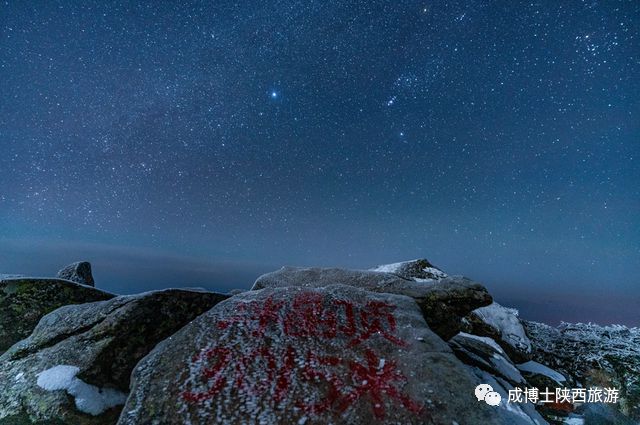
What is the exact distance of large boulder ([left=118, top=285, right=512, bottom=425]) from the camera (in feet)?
24.0

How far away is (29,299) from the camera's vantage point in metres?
13.5

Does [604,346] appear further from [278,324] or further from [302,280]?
[278,324]

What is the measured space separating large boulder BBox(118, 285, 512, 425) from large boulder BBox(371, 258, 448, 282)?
8.56m

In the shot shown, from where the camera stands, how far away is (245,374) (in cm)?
839

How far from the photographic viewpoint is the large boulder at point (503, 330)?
51.1 feet

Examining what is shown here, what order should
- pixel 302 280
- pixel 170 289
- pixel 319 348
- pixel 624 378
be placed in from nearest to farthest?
pixel 319 348
pixel 170 289
pixel 624 378
pixel 302 280

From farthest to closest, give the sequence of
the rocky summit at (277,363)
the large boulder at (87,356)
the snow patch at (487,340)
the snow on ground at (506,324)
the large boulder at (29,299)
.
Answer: the snow on ground at (506,324)
the snow patch at (487,340)
the large boulder at (29,299)
the large boulder at (87,356)
the rocky summit at (277,363)

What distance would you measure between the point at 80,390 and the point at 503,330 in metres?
18.6

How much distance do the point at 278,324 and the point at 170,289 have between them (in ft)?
15.3

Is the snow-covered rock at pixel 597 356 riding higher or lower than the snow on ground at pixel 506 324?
lower

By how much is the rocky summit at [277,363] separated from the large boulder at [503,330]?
121 millimetres

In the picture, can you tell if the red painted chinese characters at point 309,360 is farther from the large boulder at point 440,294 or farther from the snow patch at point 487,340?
the snow patch at point 487,340

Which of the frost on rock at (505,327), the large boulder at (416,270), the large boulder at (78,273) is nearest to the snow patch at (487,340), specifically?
the frost on rock at (505,327)

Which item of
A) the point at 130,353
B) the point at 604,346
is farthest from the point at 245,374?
the point at 604,346
